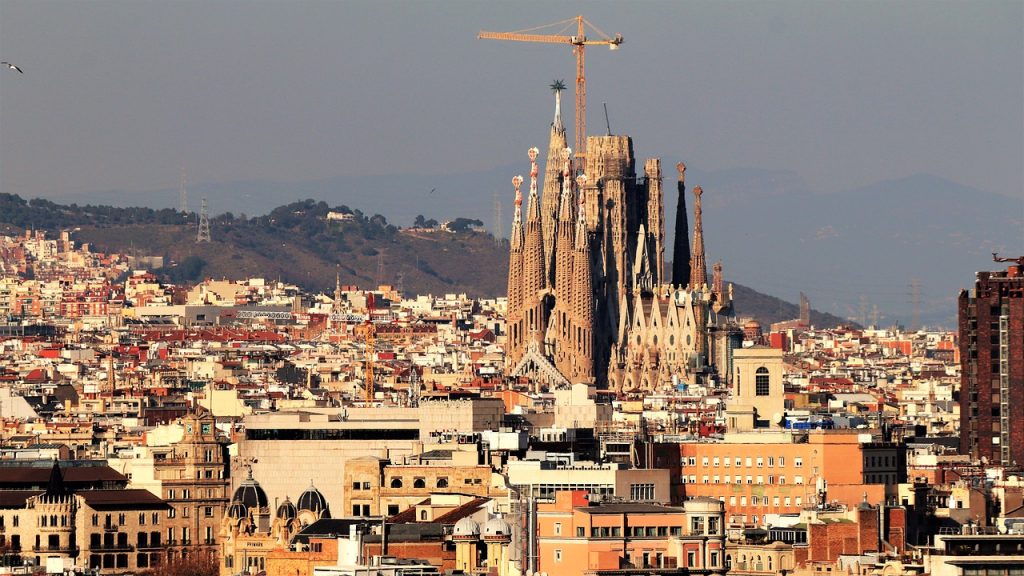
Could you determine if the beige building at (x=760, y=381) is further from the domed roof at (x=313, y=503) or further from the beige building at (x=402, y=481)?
the domed roof at (x=313, y=503)

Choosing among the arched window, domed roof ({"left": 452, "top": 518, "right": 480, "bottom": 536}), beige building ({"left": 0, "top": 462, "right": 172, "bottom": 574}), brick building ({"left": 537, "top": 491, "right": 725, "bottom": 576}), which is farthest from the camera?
the arched window

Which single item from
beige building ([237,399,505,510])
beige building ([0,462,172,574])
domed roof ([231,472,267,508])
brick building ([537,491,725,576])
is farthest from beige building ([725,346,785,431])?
brick building ([537,491,725,576])

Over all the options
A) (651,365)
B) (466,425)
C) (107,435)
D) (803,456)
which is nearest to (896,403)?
(651,365)

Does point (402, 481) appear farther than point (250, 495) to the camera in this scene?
No

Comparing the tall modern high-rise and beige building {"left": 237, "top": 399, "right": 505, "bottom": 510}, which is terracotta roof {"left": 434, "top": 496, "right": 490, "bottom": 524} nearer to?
beige building {"left": 237, "top": 399, "right": 505, "bottom": 510}

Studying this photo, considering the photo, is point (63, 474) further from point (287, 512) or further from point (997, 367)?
point (997, 367)

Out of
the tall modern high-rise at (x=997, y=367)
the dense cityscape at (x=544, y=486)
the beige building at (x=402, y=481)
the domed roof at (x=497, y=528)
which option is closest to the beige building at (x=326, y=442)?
the dense cityscape at (x=544, y=486)

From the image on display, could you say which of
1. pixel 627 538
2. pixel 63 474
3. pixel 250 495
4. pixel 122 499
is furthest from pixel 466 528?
pixel 63 474
